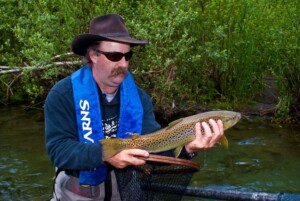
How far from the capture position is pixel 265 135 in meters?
8.41

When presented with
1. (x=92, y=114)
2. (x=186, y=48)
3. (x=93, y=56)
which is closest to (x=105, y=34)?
(x=93, y=56)

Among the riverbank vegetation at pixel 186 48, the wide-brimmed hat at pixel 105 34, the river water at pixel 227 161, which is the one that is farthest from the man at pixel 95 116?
the riverbank vegetation at pixel 186 48

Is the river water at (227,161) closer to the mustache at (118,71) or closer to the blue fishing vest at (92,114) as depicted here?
the blue fishing vest at (92,114)

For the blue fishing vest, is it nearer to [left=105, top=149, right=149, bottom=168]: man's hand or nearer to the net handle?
[left=105, top=149, right=149, bottom=168]: man's hand

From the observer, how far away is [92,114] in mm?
3590

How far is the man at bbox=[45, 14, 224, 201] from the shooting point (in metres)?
3.35

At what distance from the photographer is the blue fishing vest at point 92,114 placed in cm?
356

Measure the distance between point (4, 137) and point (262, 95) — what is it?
5.06 metres

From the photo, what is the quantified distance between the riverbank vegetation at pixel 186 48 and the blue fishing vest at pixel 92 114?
4068mm

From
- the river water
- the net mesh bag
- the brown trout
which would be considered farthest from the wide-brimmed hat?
the river water

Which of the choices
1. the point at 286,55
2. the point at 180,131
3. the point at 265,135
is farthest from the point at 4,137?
the point at 180,131

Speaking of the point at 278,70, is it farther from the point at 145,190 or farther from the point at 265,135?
the point at 145,190

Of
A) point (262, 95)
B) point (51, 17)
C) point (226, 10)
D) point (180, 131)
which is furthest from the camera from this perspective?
point (262, 95)

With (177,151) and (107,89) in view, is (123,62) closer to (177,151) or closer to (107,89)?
(107,89)
